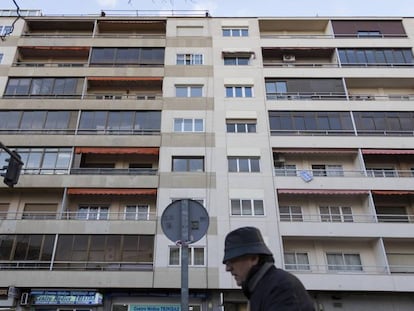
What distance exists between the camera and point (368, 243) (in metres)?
20.8

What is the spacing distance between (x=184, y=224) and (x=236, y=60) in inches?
967

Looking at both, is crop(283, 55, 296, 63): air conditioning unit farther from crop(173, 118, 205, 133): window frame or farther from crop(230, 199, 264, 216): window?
crop(230, 199, 264, 216): window

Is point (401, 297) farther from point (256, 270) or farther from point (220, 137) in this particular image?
point (256, 270)

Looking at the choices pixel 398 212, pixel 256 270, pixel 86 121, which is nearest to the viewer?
pixel 256 270

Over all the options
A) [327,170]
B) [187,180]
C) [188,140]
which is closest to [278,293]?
[187,180]

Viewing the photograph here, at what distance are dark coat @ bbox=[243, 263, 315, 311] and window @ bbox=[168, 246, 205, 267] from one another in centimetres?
1774

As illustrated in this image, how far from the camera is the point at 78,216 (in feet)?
69.2

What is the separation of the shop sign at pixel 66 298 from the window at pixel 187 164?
8.80 m

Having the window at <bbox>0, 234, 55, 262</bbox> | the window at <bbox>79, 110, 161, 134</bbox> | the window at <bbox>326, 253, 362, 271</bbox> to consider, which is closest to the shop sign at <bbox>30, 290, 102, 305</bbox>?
the window at <bbox>0, 234, 55, 262</bbox>

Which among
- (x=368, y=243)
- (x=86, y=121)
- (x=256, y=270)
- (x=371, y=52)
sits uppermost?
(x=371, y=52)

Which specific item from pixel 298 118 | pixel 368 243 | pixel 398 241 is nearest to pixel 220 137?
pixel 298 118

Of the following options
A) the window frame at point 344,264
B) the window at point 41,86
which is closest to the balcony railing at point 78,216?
the window at point 41,86

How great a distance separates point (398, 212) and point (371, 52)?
506 inches

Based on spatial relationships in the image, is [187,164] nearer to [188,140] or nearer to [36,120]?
[188,140]
